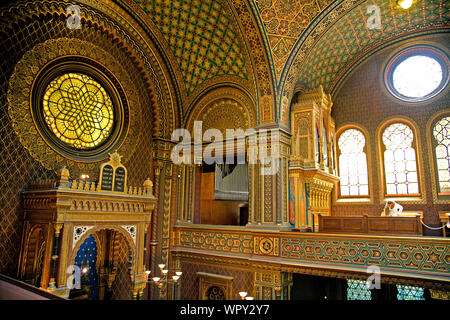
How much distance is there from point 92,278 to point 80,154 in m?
3.39

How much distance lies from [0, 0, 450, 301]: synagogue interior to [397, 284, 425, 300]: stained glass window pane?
0.04m

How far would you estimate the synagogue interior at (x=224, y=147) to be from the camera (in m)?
6.85

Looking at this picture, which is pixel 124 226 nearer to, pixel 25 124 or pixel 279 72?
pixel 25 124

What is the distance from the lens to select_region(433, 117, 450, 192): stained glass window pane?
30.6 ft

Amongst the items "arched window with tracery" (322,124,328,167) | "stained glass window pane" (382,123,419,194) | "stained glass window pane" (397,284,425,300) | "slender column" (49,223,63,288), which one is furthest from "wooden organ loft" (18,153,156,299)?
"stained glass window pane" (397,284,425,300)

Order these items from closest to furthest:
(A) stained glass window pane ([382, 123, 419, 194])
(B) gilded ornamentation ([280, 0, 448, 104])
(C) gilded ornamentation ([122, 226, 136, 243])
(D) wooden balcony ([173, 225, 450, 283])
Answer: (D) wooden balcony ([173, 225, 450, 283]) < (C) gilded ornamentation ([122, 226, 136, 243]) < (B) gilded ornamentation ([280, 0, 448, 104]) < (A) stained glass window pane ([382, 123, 419, 194])

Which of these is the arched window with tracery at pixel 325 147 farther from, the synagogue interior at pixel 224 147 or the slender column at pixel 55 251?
the slender column at pixel 55 251

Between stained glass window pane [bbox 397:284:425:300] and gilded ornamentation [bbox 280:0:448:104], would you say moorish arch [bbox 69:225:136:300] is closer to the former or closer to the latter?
gilded ornamentation [bbox 280:0:448:104]

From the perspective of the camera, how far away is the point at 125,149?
362 inches

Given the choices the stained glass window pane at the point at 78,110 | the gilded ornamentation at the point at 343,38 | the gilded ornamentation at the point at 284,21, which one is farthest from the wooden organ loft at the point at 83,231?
the gilded ornamentation at the point at 343,38

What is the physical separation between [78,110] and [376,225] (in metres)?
8.18

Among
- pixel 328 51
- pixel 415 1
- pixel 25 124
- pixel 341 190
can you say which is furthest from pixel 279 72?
pixel 25 124

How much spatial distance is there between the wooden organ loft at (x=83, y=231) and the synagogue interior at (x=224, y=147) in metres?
0.03

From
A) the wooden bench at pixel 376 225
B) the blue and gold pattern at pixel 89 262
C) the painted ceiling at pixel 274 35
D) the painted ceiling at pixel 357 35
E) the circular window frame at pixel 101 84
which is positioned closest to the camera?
the wooden bench at pixel 376 225
